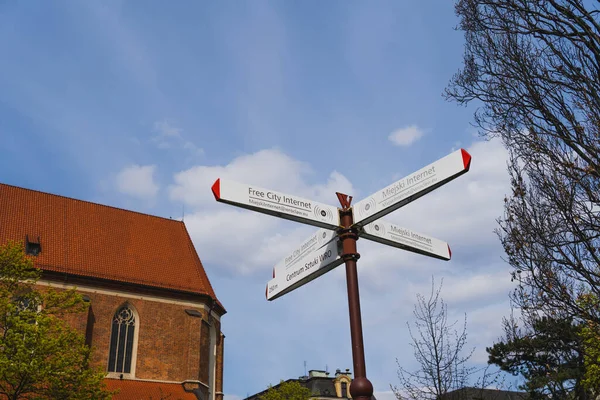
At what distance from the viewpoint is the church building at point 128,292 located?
25625 millimetres

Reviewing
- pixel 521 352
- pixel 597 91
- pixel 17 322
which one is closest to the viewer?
pixel 597 91

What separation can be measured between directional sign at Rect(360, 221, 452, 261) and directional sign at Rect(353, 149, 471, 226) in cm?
21

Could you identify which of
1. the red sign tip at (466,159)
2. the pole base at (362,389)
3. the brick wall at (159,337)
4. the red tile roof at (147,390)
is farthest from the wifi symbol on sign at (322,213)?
the brick wall at (159,337)

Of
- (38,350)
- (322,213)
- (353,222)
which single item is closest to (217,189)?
(322,213)

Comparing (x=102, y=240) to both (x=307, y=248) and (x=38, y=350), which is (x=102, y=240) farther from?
(x=307, y=248)

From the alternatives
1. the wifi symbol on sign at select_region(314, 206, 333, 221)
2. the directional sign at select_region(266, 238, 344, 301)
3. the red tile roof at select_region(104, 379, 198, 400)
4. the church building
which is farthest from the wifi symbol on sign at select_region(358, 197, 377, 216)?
the church building

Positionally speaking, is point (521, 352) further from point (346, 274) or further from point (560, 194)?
point (346, 274)

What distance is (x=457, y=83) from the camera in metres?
8.70

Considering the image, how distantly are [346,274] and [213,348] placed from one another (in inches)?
1027

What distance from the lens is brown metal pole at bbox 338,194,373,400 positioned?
452cm

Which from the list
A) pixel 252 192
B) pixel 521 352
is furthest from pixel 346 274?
pixel 521 352

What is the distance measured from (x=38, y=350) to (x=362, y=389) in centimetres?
1586

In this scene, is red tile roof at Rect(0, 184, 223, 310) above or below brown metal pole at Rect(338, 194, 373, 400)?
above

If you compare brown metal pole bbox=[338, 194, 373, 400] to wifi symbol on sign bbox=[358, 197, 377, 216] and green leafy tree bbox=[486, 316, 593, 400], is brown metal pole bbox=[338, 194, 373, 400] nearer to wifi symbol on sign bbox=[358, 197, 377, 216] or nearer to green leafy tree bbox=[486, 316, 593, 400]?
wifi symbol on sign bbox=[358, 197, 377, 216]
